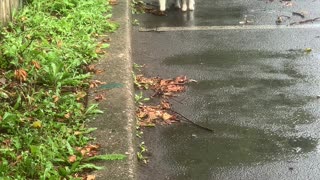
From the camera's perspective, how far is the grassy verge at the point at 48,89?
3.45 metres

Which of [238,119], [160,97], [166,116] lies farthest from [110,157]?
[160,97]

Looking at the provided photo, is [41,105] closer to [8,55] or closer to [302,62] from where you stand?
[8,55]

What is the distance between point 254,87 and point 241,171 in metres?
1.58

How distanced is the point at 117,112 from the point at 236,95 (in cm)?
146

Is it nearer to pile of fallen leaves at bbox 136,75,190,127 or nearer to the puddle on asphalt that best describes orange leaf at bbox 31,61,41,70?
pile of fallen leaves at bbox 136,75,190,127

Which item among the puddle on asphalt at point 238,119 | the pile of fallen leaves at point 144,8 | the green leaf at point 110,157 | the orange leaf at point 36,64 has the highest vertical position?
the pile of fallen leaves at point 144,8

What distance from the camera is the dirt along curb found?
3422mm

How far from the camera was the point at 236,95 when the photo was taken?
5145mm

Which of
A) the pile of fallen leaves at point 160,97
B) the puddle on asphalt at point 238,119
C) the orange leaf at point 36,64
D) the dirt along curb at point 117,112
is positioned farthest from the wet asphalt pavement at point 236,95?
the orange leaf at point 36,64

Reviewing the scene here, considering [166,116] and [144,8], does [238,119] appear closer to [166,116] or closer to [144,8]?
[166,116]

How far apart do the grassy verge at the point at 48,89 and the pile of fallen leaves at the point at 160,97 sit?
1.76ft

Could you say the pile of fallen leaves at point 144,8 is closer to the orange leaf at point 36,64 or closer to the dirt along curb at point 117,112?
the dirt along curb at point 117,112

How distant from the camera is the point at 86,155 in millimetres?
3537

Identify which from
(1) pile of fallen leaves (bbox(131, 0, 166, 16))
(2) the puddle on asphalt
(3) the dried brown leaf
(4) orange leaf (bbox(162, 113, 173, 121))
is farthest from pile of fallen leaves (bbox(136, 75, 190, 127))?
(1) pile of fallen leaves (bbox(131, 0, 166, 16))
